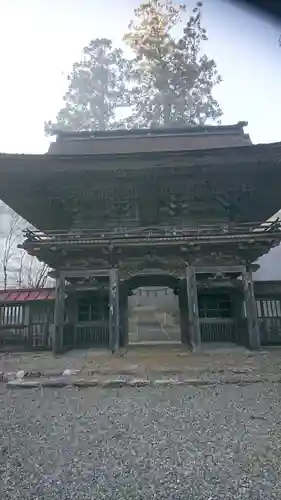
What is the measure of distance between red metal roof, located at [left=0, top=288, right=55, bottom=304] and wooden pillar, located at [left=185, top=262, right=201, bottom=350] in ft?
14.1

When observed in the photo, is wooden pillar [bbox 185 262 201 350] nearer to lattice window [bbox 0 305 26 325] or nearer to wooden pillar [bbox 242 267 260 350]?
wooden pillar [bbox 242 267 260 350]

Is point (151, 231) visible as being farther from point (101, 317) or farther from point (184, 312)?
point (101, 317)

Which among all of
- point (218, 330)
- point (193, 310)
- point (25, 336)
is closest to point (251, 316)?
point (193, 310)

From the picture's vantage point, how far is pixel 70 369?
6.50 meters

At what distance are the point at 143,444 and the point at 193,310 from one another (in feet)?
17.0

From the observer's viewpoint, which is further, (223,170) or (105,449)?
(223,170)

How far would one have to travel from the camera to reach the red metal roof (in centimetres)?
1052

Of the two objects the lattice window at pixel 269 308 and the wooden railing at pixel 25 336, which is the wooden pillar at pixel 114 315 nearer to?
the wooden railing at pixel 25 336

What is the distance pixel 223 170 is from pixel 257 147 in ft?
3.08

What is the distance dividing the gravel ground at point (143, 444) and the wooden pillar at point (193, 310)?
9.84 ft

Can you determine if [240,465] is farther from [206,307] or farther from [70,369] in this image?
[206,307]

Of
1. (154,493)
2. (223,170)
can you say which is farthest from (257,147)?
(154,493)

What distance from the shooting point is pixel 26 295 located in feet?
35.3

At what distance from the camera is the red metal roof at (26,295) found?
34.5 feet
